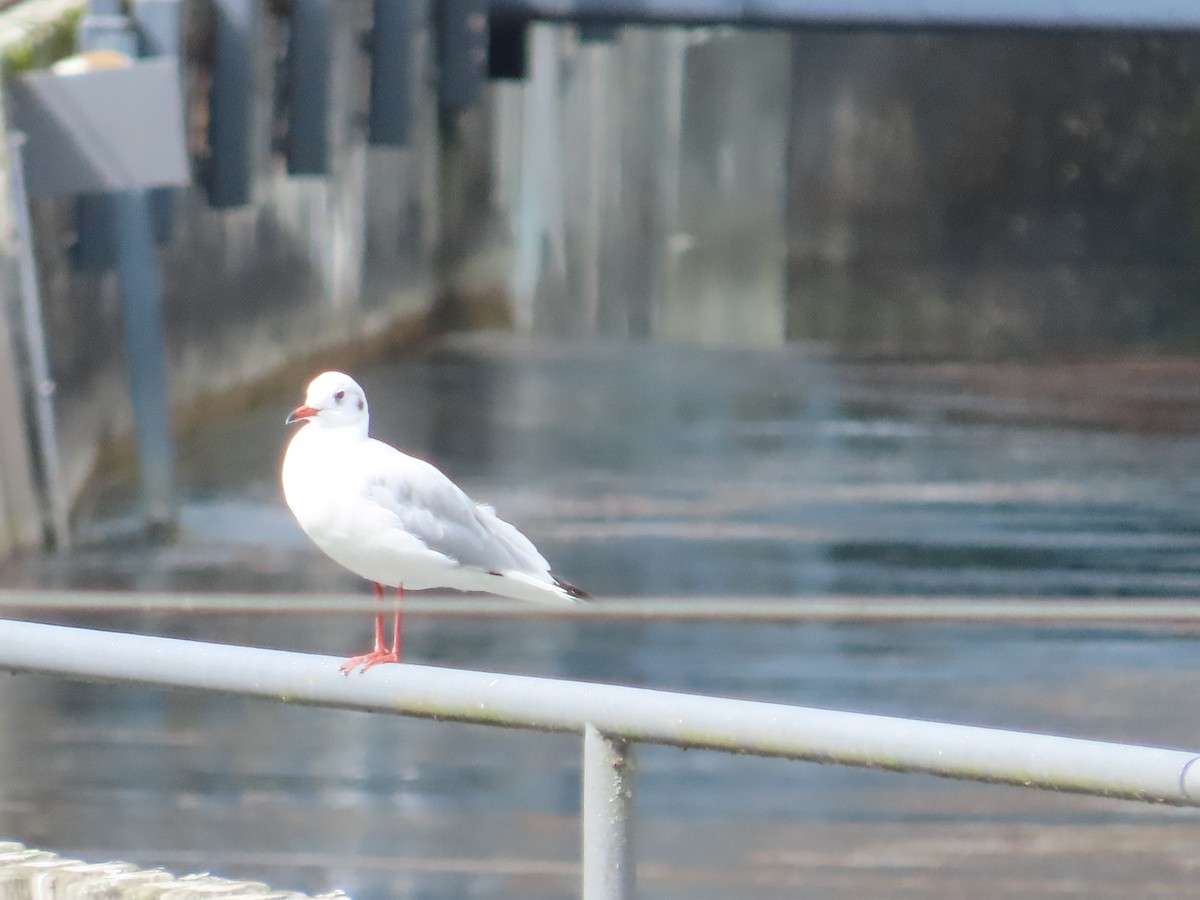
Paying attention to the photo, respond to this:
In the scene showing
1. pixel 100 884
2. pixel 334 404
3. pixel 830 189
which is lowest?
pixel 830 189

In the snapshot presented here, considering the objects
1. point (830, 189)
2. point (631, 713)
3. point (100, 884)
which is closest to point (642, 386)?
point (830, 189)

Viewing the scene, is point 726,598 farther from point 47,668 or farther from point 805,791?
point 47,668

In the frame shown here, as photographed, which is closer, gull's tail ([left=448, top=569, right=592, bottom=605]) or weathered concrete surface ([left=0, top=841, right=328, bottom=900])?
weathered concrete surface ([left=0, top=841, right=328, bottom=900])

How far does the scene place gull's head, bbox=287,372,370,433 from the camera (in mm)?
3387

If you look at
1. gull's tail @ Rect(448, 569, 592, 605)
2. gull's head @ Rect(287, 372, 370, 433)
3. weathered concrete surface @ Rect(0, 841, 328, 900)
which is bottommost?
weathered concrete surface @ Rect(0, 841, 328, 900)

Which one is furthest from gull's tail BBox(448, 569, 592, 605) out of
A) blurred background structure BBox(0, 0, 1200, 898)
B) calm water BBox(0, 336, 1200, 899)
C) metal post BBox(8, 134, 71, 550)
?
metal post BBox(8, 134, 71, 550)

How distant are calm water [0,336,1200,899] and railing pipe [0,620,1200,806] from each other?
2502 mm

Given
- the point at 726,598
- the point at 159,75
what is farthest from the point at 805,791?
the point at 159,75

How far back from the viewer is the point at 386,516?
3.43 metres

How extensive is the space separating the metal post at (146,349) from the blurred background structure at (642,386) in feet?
0.08

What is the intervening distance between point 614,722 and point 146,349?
8.50m

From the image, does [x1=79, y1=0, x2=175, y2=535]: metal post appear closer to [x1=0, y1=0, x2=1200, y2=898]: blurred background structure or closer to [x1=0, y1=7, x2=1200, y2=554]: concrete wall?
[x1=0, y1=0, x2=1200, y2=898]: blurred background structure

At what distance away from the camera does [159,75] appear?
9492 mm

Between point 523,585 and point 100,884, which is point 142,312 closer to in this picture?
point 523,585
